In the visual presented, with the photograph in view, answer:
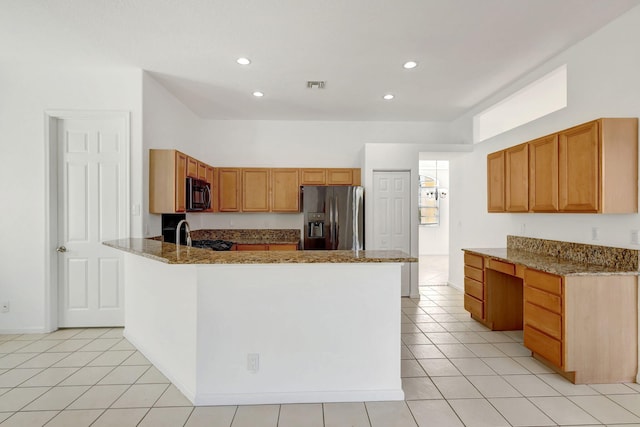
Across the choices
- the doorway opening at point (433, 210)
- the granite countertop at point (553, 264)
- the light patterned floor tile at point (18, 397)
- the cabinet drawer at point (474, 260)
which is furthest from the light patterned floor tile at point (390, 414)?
the doorway opening at point (433, 210)

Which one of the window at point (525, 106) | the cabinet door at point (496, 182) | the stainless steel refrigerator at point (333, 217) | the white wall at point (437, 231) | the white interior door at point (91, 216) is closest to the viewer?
the white interior door at point (91, 216)

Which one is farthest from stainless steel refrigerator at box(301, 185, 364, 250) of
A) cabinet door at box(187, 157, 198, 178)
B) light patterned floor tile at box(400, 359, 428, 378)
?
light patterned floor tile at box(400, 359, 428, 378)

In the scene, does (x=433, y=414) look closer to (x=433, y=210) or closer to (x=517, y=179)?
(x=517, y=179)

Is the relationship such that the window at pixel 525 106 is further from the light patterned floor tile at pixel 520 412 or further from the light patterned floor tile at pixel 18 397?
the light patterned floor tile at pixel 18 397

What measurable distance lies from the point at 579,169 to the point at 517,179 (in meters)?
0.82

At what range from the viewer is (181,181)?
392 centimetres

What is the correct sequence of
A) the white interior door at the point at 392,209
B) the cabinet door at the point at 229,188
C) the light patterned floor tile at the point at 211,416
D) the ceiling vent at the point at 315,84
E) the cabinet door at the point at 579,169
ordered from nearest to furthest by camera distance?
the light patterned floor tile at the point at 211,416, the cabinet door at the point at 579,169, the ceiling vent at the point at 315,84, the white interior door at the point at 392,209, the cabinet door at the point at 229,188

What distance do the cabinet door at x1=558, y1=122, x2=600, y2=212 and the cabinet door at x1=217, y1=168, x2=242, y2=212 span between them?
4.47 metres

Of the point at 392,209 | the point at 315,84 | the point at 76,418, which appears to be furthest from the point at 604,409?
the point at 315,84

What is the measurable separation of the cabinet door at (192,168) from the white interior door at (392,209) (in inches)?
108

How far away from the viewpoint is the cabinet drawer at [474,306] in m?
3.78

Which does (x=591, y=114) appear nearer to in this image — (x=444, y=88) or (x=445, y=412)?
(x=444, y=88)

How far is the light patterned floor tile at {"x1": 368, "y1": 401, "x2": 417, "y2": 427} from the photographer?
6.68 ft

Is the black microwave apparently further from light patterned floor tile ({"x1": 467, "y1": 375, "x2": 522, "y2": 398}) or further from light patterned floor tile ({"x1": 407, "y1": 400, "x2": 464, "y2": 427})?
light patterned floor tile ({"x1": 467, "y1": 375, "x2": 522, "y2": 398})
